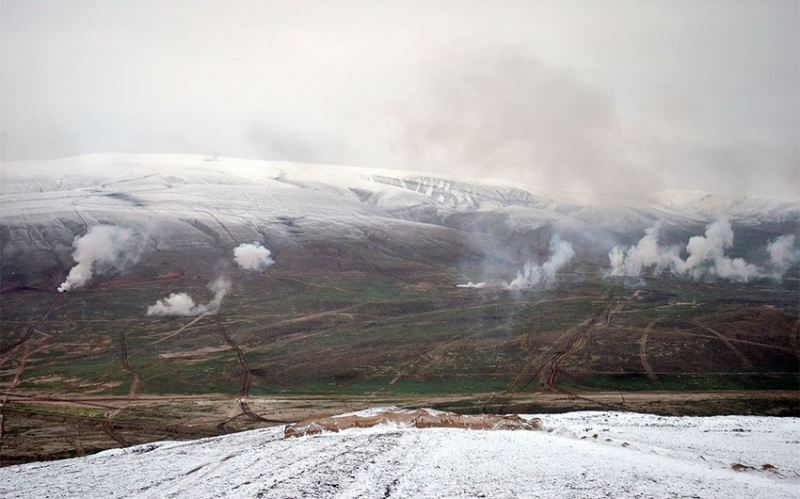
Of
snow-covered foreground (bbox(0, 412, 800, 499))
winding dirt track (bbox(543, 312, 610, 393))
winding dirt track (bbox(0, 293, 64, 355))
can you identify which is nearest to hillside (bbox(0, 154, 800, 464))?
winding dirt track (bbox(543, 312, 610, 393))

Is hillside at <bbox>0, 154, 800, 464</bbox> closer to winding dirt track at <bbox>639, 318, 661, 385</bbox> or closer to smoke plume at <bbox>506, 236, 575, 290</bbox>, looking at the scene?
winding dirt track at <bbox>639, 318, 661, 385</bbox>

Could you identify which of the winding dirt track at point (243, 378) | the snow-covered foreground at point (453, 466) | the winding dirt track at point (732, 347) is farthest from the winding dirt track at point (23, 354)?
the winding dirt track at point (732, 347)

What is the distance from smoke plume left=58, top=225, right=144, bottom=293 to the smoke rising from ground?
127 m

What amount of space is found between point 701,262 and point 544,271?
156 ft

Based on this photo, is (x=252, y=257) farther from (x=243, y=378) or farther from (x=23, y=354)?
(x=243, y=378)

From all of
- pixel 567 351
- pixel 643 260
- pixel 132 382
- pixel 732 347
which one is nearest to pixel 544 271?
pixel 643 260

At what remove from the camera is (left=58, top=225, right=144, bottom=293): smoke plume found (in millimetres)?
109000

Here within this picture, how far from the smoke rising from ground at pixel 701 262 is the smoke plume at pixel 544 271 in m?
14.7

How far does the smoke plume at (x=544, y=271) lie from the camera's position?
118938mm

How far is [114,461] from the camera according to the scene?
→ 29547mm

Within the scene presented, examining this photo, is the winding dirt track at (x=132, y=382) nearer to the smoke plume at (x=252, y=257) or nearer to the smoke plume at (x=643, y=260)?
the smoke plume at (x=252, y=257)

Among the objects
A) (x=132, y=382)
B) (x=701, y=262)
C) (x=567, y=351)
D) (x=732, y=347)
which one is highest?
(x=701, y=262)

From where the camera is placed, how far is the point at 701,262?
144125 mm

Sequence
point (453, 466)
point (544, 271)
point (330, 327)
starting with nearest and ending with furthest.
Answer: point (453, 466)
point (330, 327)
point (544, 271)
